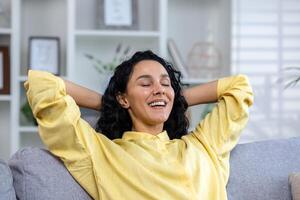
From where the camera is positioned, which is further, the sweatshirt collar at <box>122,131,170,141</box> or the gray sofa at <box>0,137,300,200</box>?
the sweatshirt collar at <box>122,131,170,141</box>

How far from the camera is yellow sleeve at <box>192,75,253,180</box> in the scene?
1.79 metres

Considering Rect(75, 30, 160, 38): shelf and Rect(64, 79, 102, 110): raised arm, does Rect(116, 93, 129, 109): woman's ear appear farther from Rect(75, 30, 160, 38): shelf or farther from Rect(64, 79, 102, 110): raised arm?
Rect(75, 30, 160, 38): shelf

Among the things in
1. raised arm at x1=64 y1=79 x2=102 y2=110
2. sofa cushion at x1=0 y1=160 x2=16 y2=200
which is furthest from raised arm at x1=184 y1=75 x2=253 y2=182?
sofa cushion at x1=0 y1=160 x2=16 y2=200

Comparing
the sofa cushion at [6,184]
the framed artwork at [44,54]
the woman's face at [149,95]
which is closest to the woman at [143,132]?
the woman's face at [149,95]

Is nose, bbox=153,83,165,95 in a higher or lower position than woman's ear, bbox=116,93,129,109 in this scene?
higher

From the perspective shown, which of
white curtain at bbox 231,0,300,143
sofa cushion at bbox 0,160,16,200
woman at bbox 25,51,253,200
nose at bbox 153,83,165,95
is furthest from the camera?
white curtain at bbox 231,0,300,143

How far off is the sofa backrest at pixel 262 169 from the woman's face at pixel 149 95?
329mm

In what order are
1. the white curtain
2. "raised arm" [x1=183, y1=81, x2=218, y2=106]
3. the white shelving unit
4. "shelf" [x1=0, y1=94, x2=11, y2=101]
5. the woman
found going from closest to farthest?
the woman
"raised arm" [x1=183, y1=81, x2=218, y2=106]
"shelf" [x1=0, y1=94, x2=11, y2=101]
the white shelving unit
the white curtain

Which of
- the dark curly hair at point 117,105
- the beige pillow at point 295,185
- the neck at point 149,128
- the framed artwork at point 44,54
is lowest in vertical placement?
the beige pillow at point 295,185

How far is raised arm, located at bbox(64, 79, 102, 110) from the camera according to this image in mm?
1794

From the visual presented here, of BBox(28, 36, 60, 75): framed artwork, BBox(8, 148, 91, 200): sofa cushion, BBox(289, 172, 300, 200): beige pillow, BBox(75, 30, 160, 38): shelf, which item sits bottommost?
BBox(289, 172, 300, 200): beige pillow

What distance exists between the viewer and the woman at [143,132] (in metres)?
1.58

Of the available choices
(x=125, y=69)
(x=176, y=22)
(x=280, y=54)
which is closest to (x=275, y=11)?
(x=280, y=54)

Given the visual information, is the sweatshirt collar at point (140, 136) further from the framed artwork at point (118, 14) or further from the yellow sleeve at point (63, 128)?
the framed artwork at point (118, 14)
